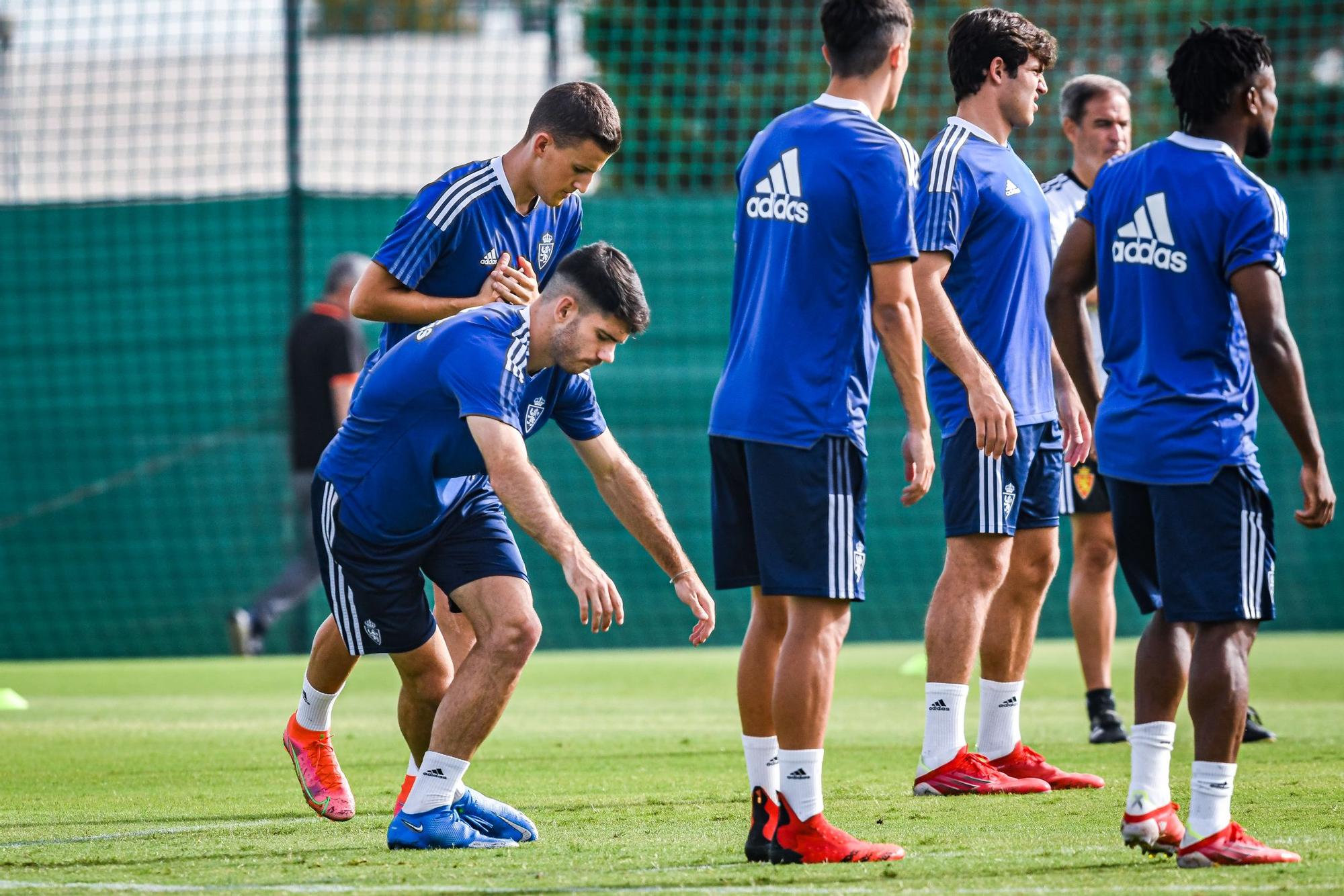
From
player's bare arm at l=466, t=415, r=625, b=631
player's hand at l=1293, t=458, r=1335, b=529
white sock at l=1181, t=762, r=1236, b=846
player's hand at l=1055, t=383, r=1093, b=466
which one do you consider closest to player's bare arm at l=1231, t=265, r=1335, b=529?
player's hand at l=1293, t=458, r=1335, b=529

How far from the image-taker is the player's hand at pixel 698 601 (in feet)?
14.7

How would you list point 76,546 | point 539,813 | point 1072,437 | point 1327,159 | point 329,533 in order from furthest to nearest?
point 1327,159
point 76,546
point 1072,437
point 539,813
point 329,533

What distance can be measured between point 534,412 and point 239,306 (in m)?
9.07

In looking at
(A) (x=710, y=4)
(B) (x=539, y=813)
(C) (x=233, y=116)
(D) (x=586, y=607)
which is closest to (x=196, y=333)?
(C) (x=233, y=116)

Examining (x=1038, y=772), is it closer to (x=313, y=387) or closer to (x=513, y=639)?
(x=513, y=639)

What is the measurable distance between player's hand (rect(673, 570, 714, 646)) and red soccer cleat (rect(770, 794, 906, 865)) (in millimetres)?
477

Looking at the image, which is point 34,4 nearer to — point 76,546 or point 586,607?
point 76,546

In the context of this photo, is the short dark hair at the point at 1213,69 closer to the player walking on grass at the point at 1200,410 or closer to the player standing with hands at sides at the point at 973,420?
the player walking on grass at the point at 1200,410

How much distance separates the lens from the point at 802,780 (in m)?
4.23

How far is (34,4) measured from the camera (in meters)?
13.9

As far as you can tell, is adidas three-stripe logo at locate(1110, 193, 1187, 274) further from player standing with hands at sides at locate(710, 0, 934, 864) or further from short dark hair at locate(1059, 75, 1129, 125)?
short dark hair at locate(1059, 75, 1129, 125)

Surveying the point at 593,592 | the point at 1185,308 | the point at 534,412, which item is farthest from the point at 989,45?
the point at 593,592

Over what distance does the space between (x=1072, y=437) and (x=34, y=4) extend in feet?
36.2

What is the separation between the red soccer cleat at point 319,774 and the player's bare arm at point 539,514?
1380 mm
